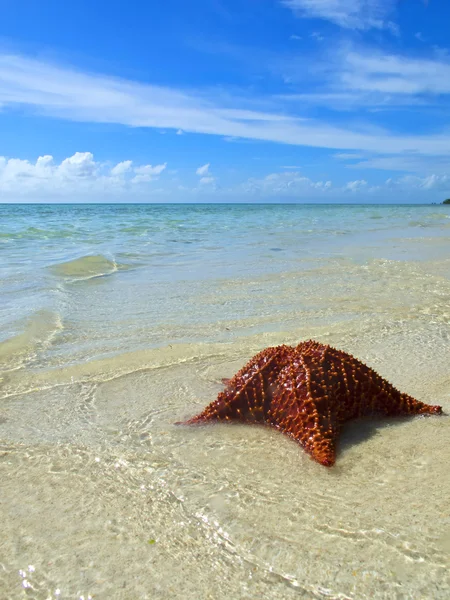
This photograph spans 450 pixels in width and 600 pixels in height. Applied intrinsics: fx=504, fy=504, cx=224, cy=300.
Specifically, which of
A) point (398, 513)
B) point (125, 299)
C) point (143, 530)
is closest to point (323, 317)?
point (125, 299)

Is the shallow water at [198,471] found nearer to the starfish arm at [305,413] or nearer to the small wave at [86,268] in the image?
the starfish arm at [305,413]

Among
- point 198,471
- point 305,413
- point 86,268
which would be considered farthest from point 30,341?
point 86,268

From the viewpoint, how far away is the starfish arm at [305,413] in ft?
11.4

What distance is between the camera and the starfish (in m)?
3.60

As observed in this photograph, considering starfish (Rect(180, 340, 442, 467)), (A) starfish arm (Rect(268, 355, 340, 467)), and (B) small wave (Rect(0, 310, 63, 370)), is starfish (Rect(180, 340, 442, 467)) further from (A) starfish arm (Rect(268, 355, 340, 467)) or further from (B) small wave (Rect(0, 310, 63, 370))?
(B) small wave (Rect(0, 310, 63, 370))

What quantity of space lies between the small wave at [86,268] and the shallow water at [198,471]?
412cm

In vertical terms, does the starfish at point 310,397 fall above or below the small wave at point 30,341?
above

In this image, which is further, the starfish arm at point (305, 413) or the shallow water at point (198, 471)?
the starfish arm at point (305, 413)

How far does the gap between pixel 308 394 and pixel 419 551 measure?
48.6 inches

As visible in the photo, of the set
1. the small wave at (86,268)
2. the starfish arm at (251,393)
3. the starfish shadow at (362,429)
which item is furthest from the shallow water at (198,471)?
the small wave at (86,268)

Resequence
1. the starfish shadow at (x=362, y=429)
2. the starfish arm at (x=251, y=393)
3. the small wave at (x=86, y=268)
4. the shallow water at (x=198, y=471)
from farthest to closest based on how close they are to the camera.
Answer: the small wave at (x=86, y=268), the starfish arm at (x=251, y=393), the starfish shadow at (x=362, y=429), the shallow water at (x=198, y=471)

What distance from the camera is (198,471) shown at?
344cm

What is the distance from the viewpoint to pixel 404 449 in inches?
145

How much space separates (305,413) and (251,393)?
51cm
